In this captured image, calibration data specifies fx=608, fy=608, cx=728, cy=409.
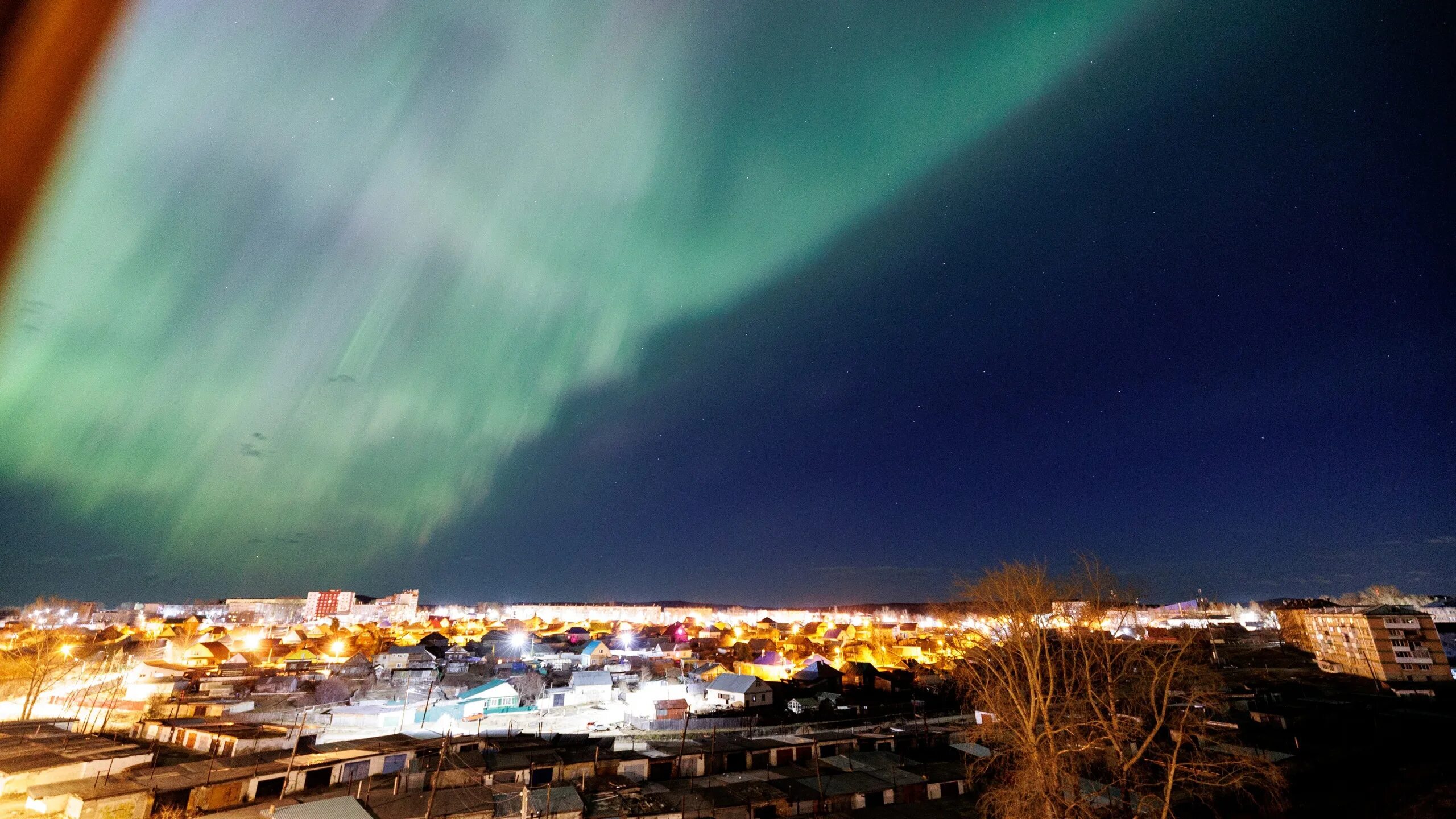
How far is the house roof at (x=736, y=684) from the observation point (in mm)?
35750

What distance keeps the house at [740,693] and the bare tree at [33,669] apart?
3103 centimetres

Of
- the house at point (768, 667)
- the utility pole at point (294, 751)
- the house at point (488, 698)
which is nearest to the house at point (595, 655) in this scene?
the house at point (768, 667)

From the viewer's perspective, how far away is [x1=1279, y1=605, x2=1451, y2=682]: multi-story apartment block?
134 feet

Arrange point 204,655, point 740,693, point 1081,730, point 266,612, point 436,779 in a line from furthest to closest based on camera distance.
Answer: point 266,612
point 204,655
point 740,693
point 1081,730
point 436,779

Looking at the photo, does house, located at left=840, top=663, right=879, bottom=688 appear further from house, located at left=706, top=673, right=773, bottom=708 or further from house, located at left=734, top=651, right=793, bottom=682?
house, located at left=706, top=673, right=773, bottom=708

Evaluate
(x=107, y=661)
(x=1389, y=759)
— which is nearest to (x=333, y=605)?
(x=107, y=661)

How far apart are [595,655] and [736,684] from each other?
23273 mm

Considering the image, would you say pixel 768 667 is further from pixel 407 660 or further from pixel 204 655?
pixel 204 655

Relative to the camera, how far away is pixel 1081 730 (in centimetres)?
2230

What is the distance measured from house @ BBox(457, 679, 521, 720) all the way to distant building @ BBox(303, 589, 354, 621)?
106253 millimetres

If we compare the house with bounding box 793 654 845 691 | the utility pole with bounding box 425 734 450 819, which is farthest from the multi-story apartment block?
the utility pole with bounding box 425 734 450 819

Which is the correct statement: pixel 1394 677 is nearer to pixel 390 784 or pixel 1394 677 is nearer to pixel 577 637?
pixel 390 784

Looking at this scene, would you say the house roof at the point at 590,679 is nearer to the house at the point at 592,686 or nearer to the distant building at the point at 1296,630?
the house at the point at 592,686

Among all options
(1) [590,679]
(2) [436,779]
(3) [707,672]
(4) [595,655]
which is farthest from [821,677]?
(2) [436,779]
